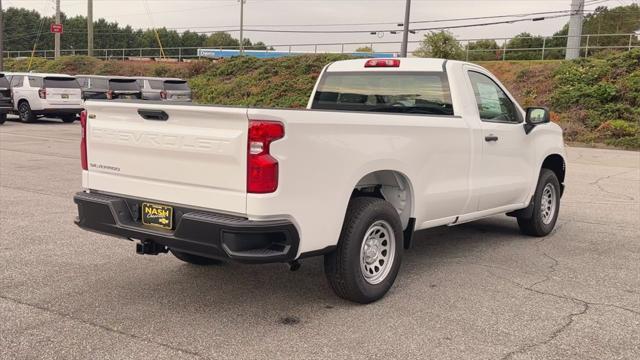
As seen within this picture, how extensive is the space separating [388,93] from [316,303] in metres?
2.32

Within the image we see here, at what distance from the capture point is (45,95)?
22.2 metres

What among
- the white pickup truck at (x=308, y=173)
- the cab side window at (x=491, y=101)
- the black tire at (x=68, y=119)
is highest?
the cab side window at (x=491, y=101)

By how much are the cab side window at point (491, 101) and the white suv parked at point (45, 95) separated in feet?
62.7

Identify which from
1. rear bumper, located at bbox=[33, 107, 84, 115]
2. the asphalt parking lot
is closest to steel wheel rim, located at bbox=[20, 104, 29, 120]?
rear bumper, located at bbox=[33, 107, 84, 115]

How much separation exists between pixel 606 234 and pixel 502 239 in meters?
1.38

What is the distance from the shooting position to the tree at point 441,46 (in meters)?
32.6

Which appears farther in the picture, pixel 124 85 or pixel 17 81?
pixel 124 85

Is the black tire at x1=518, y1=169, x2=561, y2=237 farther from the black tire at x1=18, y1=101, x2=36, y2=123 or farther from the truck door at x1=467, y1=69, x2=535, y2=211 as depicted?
the black tire at x1=18, y1=101, x2=36, y2=123

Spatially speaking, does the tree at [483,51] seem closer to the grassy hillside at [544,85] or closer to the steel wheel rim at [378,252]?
the grassy hillside at [544,85]

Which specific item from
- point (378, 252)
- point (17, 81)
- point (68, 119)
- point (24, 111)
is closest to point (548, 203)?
point (378, 252)

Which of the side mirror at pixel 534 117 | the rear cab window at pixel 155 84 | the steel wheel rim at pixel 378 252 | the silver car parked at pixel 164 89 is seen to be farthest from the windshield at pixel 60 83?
the steel wheel rim at pixel 378 252

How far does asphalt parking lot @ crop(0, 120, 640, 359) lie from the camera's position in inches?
149

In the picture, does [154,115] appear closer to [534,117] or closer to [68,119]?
[534,117]

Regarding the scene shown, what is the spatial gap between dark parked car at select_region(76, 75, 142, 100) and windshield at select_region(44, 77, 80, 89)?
1.16 meters
